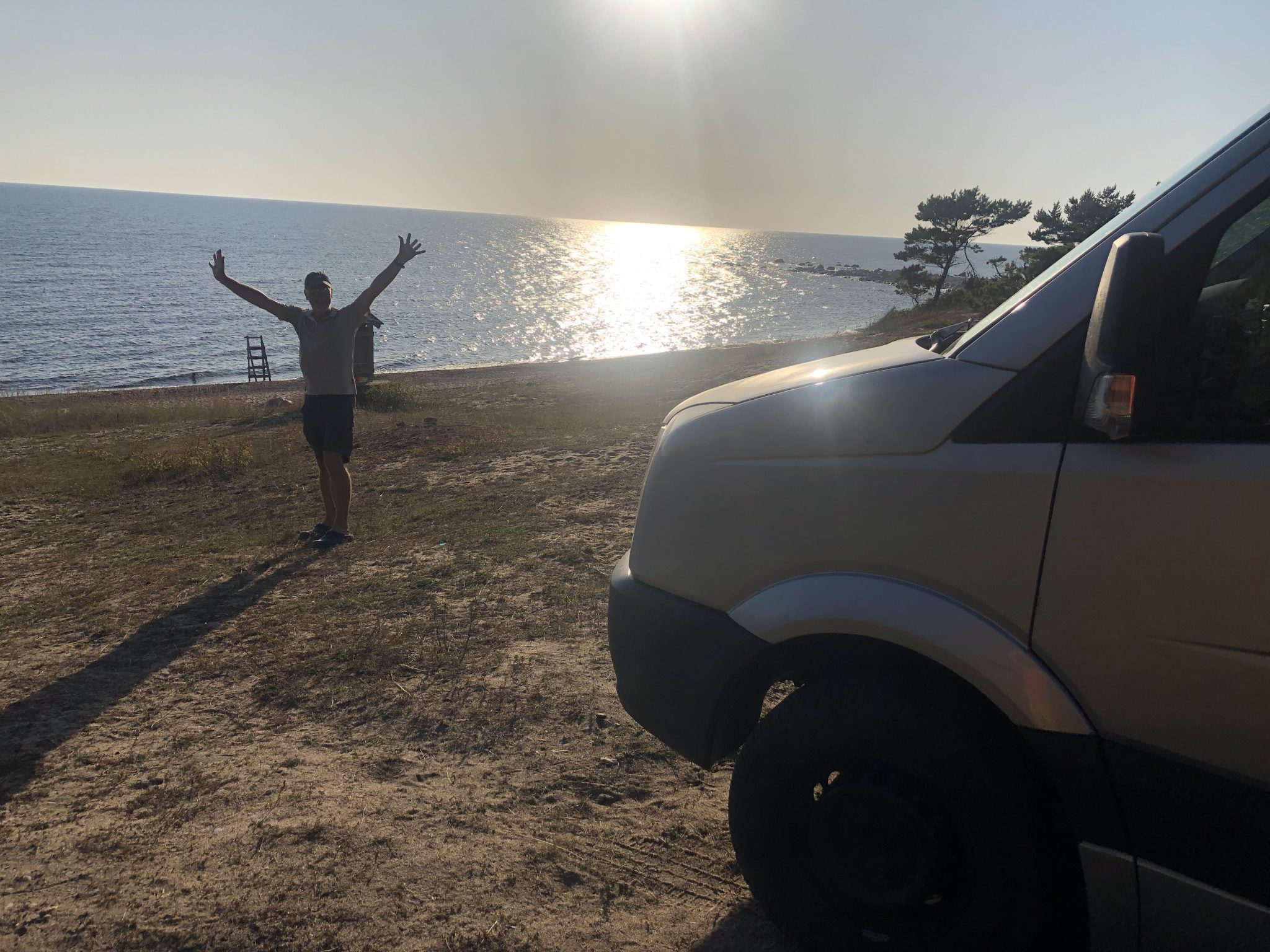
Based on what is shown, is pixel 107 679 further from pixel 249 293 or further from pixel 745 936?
A: pixel 745 936

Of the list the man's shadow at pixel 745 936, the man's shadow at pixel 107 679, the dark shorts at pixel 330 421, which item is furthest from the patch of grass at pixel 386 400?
the man's shadow at pixel 745 936

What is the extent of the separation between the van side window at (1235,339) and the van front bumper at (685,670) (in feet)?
3.92

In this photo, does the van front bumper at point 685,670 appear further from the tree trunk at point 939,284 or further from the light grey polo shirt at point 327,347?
the tree trunk at point 939,284

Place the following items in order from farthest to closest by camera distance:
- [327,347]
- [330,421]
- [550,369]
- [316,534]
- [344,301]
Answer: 1. [344,301]
2. [550,369]
3. [316,534]
4. [330,421]
5. [327,347]

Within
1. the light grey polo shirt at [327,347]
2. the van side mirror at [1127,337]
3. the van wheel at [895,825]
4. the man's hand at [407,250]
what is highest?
the man's hand at [407,250]

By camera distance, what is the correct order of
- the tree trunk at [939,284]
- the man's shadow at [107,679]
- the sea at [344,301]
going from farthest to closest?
the tree trunk at [939,284], the sea at [344,301], the man's shadow at [107,679]

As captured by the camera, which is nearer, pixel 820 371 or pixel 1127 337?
pixel 1127 337

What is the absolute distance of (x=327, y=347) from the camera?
5.94m

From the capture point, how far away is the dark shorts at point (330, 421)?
19.8 ft

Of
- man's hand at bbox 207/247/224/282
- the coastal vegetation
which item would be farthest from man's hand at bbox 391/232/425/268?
the coastal vegetation

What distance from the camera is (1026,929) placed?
190 centimetres

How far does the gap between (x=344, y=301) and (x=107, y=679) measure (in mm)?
75069

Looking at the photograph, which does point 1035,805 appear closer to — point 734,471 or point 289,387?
point 734,471

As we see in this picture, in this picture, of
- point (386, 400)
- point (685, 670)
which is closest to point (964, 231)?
point (386, 400)
